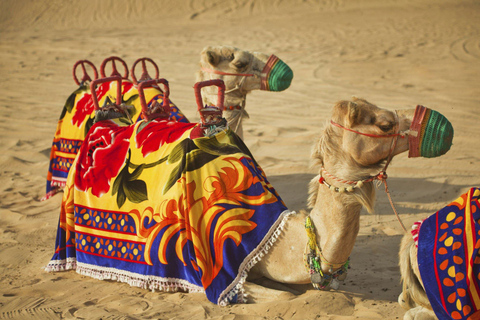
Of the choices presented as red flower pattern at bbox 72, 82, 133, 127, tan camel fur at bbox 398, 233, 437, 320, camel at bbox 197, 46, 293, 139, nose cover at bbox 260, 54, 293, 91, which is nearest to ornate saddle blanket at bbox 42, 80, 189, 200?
red flower pattern at bbox 72, 82, 133, 127

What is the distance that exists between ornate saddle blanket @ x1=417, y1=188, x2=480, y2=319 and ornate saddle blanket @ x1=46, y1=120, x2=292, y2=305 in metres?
1.11

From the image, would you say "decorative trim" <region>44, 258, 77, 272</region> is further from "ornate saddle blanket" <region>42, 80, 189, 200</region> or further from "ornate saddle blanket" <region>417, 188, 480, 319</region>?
"ornate saddle blanket" <region>417, 188, 480, 319</region>

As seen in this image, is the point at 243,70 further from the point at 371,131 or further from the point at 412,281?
the point at 412,281

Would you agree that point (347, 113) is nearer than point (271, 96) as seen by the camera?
Yes

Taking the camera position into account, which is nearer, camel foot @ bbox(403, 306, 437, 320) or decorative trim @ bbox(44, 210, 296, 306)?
camel foot @ bbox(403, 306, 437, 320)

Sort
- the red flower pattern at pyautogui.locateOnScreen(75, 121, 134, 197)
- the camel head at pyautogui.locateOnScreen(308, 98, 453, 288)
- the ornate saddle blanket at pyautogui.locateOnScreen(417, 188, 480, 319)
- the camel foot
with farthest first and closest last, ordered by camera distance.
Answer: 1. the red flower pattern at pyautogui.locateOnScreen(75, 121, 134, 197)
2. the camel head at pyautogui.locateOnScreen(308, 98, 453, 288)
3. the camel foot
4. the ornate saddle blanket at pyautogui.locateOnScreen(417, 188, 480, 319)

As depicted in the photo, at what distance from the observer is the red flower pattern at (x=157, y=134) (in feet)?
12.7

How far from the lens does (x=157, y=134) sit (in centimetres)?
395

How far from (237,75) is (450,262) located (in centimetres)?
320

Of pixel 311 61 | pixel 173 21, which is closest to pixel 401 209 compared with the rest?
pixel 311 61

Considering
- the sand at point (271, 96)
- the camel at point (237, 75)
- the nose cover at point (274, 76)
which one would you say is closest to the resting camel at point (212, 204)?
the sand at point (271, 96)

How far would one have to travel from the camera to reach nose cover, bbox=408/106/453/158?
2.67m

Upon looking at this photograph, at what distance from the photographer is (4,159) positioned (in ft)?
23.4

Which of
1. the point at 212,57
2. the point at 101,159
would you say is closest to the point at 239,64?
the point at 212,57
